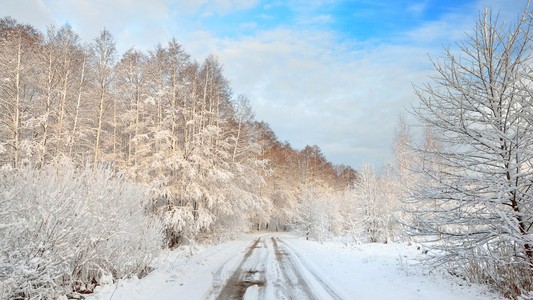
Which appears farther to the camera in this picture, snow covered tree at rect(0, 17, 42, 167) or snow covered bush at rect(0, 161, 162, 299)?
snow covered tree at rect(0, 17, 42, 167)

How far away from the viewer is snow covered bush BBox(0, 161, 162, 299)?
506 cm

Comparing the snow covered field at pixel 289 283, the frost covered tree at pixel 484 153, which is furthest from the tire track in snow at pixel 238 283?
the frost covered tree at pixel 484 153

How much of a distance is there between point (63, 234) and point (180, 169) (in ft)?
42.4

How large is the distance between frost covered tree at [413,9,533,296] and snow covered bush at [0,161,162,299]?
7.44 m

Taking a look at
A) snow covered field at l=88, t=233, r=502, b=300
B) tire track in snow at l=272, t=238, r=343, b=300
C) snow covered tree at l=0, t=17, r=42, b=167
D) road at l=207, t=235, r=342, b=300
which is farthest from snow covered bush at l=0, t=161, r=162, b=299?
snow covered tree at l=0, t=17, r=42, b=167

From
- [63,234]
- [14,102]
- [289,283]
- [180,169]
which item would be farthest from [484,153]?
[14,102]

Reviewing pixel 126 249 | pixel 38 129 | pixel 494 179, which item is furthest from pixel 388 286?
pixel 38 129

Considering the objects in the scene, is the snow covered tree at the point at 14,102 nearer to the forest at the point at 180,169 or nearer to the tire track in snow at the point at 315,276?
the forest at the point at 180,169

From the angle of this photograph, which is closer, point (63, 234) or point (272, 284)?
point (63, 234)

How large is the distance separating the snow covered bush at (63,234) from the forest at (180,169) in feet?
0.13

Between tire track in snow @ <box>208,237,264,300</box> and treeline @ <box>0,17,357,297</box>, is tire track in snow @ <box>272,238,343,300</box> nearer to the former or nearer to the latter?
tire track in snow @ <box>208,237,264,300</box>

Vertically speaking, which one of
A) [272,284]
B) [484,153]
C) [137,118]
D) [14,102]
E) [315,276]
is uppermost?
[137,118]

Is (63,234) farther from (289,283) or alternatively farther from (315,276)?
(315,276)

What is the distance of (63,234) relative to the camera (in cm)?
603
